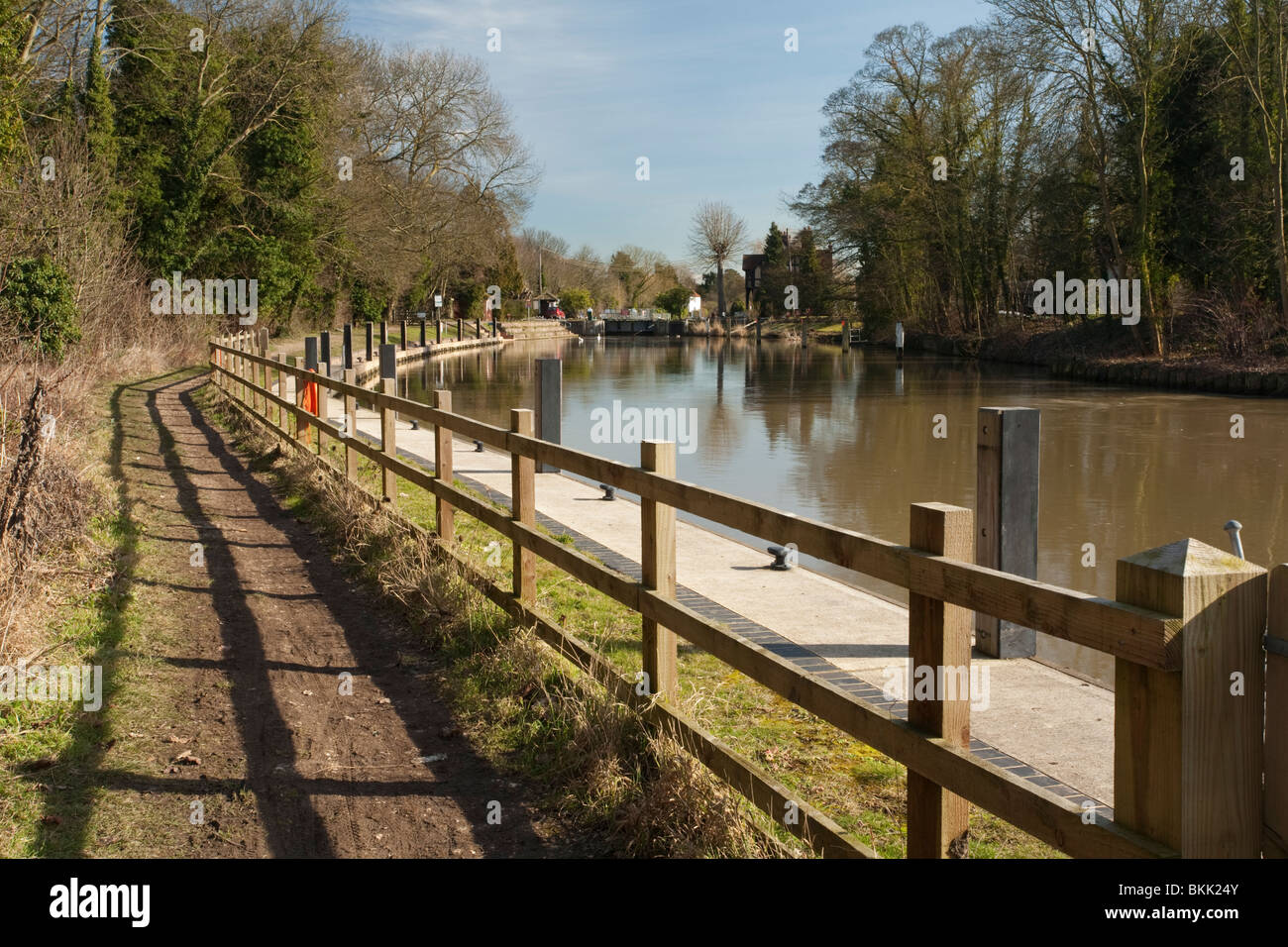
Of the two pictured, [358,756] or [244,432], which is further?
[244,432]

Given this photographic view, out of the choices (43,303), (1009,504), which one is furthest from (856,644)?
(43,303)

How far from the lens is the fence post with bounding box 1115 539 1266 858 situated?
2281 millimetres

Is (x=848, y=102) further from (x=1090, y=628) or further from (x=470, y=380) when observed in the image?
(x=1090, y=628)

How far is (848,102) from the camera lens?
180 ft

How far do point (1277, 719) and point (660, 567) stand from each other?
2588 millimetres

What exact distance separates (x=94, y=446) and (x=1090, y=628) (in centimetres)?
1240

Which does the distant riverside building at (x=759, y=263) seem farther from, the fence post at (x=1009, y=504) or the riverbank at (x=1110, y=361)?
the fence post at (x=1009, y=504)
